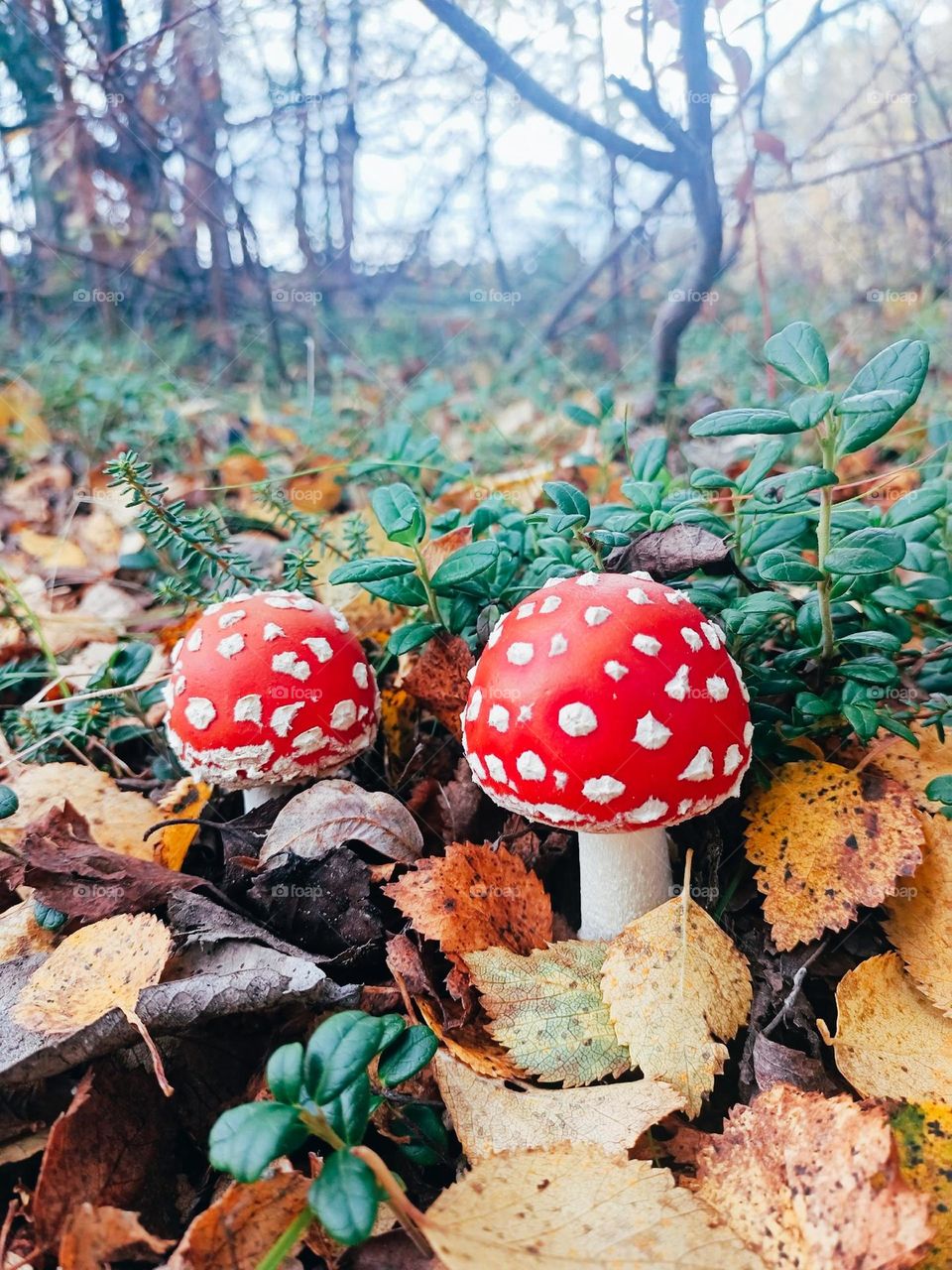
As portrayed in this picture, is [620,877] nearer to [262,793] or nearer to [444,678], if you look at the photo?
[444,678]

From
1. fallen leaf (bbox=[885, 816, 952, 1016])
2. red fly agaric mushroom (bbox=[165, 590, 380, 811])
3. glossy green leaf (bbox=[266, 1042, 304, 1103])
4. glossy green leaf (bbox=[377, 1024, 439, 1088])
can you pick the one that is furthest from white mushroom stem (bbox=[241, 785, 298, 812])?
fallen leaf (bbox=[885, 816, 952, 1016])

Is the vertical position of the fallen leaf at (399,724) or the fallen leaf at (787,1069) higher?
Answer: the fallen leaf at (399,724)

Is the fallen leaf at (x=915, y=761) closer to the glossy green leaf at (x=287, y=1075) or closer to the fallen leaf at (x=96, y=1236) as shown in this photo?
the glossy green leaf at (x=287, y=1075)

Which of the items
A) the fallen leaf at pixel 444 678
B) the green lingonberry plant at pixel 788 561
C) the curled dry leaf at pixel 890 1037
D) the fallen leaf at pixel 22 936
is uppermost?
the green lingonberry plant at pixel 788 561

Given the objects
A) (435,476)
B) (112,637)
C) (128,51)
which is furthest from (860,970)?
(128,51)

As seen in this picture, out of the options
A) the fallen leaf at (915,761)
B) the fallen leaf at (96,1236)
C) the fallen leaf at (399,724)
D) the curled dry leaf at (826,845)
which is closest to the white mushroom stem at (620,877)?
the curled dry leaf at (826,845)
